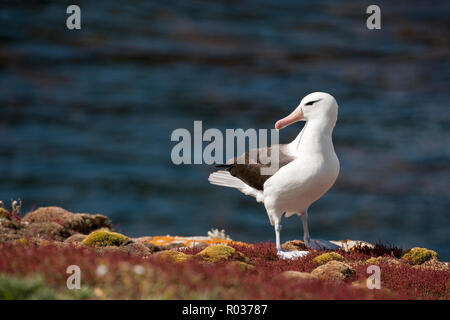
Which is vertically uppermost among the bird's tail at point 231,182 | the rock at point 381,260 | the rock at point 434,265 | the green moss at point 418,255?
the bird's tail at point 231,182

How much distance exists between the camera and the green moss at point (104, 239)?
10898 millimetres

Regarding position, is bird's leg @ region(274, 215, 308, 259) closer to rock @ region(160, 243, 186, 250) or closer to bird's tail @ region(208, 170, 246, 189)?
bird's tail @ region(208, 170, 246, 189)

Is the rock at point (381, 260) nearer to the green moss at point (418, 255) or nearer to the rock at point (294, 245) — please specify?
the green moss at point (418, 255)

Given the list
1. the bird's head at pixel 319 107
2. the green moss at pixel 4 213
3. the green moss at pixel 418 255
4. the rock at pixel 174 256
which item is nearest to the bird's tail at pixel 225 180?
the bird's head at pixel 319 107

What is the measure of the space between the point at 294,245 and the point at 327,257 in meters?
1.62

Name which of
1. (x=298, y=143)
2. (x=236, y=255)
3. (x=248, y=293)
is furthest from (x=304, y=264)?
(x=248, y=293)

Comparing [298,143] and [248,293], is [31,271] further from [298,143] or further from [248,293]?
[298,143]

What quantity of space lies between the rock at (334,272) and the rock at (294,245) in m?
2.53

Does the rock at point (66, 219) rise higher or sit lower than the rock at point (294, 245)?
higher

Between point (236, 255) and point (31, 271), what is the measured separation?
11.7 feet

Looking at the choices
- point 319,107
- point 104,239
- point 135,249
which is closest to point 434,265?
point 319,107

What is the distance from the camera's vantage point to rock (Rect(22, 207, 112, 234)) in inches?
545

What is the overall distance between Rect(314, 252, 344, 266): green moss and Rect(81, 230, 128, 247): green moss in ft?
12.5

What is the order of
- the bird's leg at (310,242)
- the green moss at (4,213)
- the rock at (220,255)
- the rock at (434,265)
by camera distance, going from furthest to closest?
the green moss at (4,213) → the bird's leg at (310,242) → the rock at (434,265) → the rock at (220,255)
